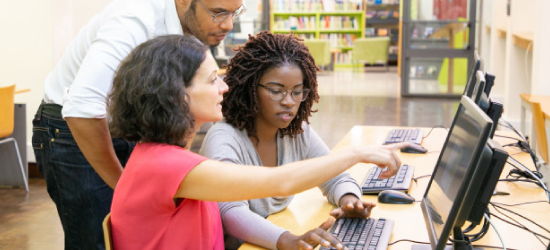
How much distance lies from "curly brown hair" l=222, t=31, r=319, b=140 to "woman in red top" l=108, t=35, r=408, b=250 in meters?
0.54

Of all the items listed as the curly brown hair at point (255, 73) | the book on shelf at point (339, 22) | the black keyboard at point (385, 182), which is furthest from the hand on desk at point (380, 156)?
the book on shelf at point (339, 22)

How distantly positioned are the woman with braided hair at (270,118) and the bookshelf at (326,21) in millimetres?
12725

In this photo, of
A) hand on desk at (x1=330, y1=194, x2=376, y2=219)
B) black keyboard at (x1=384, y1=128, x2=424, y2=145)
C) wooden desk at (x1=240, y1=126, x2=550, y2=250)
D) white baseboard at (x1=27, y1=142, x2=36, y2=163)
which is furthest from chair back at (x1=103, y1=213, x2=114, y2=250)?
white baseboard at (x1=27, y1=142, x2=36, y2=163)

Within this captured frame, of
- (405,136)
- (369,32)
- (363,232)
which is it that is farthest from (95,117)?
(369,32)

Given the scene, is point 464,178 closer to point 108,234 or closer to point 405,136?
point 108,234

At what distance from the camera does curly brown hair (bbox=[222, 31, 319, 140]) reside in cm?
212

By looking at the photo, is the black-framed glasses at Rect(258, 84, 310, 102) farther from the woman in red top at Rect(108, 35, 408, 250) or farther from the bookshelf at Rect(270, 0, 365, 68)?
the bookshelf at Rect(270, 0, 365, 68)

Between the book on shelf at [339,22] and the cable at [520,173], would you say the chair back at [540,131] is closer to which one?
the cable at [520,173]

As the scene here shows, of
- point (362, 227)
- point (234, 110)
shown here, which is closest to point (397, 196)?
point (362, 227)

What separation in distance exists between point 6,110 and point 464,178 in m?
4.08

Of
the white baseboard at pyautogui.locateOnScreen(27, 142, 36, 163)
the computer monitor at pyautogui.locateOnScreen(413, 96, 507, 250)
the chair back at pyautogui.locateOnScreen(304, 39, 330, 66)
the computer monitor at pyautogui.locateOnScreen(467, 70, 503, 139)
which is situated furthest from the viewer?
the chair back at pyautogui.locateOnScreen(304, 39, 330, 66)

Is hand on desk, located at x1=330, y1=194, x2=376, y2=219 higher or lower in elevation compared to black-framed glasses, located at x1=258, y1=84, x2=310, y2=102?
lower

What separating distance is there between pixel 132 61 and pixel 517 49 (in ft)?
18.2

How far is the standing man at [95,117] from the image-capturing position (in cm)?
185
